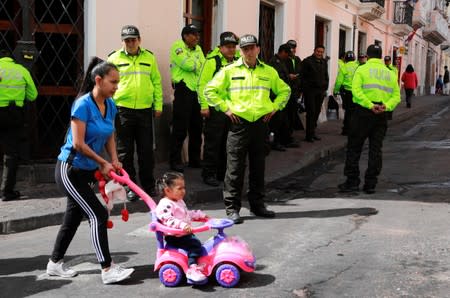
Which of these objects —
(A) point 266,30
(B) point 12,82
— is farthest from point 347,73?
(B) point 12,82

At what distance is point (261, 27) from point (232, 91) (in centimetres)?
731

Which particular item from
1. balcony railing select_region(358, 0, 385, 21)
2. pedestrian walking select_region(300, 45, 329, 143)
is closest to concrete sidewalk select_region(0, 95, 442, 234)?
pedestrian walking select_region(300, 45, 329, 143)

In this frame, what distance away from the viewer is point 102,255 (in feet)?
15.2

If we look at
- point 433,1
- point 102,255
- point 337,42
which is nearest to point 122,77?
point 102,255

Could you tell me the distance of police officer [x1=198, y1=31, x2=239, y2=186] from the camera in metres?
7.95

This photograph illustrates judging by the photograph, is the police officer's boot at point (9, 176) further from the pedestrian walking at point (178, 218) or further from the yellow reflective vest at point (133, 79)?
the pedestrian walking at point (178, 218)

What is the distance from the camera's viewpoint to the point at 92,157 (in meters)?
4.52

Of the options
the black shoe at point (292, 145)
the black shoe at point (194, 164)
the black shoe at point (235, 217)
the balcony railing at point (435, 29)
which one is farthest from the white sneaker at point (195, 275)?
the balcony railing at point (435, 29)

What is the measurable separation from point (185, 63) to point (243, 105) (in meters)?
2.39

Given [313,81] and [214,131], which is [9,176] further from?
A: [313,81]

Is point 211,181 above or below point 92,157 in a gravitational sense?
below

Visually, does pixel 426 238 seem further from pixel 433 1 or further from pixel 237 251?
pixel 433 1

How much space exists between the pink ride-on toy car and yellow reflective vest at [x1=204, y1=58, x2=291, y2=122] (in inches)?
83.4

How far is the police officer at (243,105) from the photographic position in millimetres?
6523
